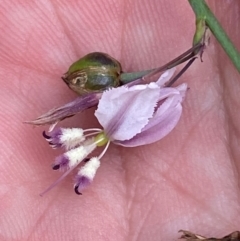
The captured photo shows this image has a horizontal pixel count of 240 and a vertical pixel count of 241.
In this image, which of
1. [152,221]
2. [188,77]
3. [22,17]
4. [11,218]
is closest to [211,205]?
[152,221]

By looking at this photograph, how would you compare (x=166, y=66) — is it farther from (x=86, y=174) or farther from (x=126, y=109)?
(x=86, y=174)

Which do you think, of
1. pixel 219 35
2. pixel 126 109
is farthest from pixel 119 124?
pixel 219 35

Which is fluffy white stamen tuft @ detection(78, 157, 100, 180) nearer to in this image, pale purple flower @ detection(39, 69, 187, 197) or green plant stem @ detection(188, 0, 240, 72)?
pale purple flower @ detection(39, 69, 187, 197)

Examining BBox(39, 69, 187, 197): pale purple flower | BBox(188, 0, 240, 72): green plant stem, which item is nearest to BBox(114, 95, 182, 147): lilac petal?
BBox(39, 69, 187, 197): pale purple flower

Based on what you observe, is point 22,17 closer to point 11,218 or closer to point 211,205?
point 11,218

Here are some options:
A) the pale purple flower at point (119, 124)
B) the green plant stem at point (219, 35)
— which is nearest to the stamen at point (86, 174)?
the pale purple flower at point (119, 124)

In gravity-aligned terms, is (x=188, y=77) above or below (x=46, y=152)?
below
